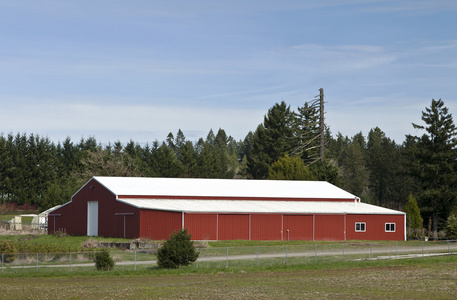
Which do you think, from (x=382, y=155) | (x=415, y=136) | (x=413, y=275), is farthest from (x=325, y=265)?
(x=382, y=155)

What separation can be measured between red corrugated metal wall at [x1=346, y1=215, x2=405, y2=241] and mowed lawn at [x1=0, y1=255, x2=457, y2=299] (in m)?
23.2

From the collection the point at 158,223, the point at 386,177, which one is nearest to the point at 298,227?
the point at 158,223

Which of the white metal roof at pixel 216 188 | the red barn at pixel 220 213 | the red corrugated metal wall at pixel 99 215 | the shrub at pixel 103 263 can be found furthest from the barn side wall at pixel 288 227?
the shrub at pixel 103 263

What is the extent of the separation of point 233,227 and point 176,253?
20904 millimetres

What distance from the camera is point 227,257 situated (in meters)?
38.6

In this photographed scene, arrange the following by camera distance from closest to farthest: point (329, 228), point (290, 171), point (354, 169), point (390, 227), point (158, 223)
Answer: point (158, 223)
point (329, 228)
point (390, 227)
point (290, 171)
point (354, 169)

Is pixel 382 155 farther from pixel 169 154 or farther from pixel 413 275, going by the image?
pixel 413 275

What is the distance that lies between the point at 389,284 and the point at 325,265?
9.33 metres

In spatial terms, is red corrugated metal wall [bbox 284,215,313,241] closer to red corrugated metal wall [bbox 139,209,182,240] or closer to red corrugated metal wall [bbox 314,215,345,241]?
red corrugated metal wall [bbox 314,215,345,241]

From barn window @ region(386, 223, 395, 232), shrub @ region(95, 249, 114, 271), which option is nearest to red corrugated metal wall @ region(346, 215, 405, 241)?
barn window @ region(386, 223, 395, 232)

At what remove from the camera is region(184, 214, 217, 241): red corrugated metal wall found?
180 feet

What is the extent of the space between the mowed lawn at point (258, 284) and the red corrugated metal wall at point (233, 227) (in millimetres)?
18760

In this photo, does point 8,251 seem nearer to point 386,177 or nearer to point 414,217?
point 414,217

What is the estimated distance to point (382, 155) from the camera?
127 m
